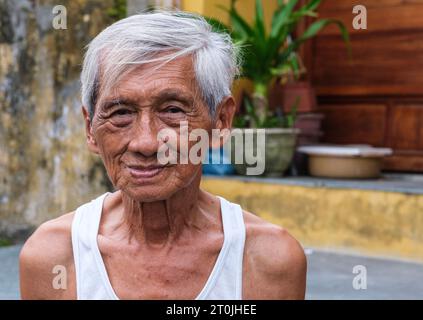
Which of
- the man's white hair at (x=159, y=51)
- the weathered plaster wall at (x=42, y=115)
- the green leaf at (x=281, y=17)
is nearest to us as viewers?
the man's white hair at (x=159, y=51)

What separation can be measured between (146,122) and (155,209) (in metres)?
0.22

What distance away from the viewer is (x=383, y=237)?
16.8 feet

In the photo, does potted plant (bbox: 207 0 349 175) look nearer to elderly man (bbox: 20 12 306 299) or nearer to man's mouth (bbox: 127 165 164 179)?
elderly man (bbox: 20 12 306 299)

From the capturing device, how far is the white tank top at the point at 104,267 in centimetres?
153

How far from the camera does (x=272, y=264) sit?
1.58 m

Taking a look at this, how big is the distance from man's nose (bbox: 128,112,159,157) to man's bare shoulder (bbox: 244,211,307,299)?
0.30m

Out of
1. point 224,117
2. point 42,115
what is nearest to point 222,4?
point 42,115

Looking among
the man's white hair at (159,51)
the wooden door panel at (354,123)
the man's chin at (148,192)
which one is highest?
the man's white hair at (159,51)

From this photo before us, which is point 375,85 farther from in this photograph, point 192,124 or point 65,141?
point 192,124

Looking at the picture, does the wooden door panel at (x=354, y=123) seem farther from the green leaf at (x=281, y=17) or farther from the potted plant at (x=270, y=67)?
the green leaf at (x=281, y=17)

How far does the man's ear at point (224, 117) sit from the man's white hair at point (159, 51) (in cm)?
2

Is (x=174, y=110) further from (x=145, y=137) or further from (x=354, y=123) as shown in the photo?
(x=354, y=123)

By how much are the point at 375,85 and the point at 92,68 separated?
5.07 meters

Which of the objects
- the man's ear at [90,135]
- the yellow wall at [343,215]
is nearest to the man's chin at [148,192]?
the man's ear at [90,135]
